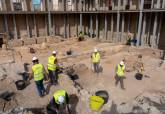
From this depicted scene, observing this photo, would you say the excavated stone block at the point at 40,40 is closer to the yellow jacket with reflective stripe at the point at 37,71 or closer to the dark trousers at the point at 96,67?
the dark trousers at the point at 96,67

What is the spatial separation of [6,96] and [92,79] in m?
4.92

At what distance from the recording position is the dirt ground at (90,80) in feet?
22.3

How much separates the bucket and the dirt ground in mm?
198

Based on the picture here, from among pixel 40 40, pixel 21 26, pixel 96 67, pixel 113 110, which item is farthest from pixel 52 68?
pixel 21 26

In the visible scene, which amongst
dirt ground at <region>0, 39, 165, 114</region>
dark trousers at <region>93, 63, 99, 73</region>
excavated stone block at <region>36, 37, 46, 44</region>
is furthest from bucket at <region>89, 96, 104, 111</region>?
excavated stone block at <region>36, 37, 46, 44</region>

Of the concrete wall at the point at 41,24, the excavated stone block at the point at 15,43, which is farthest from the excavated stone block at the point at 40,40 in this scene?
the concrete wall at the point at 41,24

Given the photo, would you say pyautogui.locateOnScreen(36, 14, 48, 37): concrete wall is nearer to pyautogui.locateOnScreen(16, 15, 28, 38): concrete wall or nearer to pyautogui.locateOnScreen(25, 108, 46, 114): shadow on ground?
pyautogui.locateOnScreen(16, 15, 28, 38): concrete wall

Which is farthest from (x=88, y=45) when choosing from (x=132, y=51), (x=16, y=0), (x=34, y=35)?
(x=16, y=0)

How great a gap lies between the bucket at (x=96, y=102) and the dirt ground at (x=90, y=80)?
20cm

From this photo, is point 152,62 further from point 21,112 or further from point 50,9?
point 50,9

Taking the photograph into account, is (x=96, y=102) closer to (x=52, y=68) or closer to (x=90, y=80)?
(x=52, y=68)

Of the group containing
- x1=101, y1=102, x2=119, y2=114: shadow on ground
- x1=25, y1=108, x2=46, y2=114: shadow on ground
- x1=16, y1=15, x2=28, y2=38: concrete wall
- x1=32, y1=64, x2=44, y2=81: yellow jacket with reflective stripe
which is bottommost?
x1=101, y1=102, x2=119, y2=114: shadow on ground

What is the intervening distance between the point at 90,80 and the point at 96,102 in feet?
12.0

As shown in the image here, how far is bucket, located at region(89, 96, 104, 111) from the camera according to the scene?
21.1 ft
